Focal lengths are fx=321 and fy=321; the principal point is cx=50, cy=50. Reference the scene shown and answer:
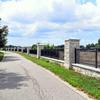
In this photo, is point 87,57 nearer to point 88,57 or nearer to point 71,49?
point 88,57

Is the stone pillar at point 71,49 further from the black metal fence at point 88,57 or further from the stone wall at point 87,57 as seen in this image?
the stone wall at point 87,57

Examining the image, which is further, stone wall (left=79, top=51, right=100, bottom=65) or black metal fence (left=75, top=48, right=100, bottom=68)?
stone wall (left=79, top=51, right=100, bottom=65)

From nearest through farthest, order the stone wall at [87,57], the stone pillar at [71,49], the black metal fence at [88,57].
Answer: the black metal fence at [88,57]
the stone wall at [87,57]
the stone pillar at [71,49]

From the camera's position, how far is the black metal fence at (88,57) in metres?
16.4

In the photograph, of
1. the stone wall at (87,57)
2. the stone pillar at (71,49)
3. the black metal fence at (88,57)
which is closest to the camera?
the black metal fence at (88,57)

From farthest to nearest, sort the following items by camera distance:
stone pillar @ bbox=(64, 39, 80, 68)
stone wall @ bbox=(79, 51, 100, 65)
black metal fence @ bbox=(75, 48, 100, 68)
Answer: stone pillar @ bbox=(64, 39, 80, 68)
stone wall @ bbox=(79, 51, 100, 65)
black metal fence @ bbox=(75, 48, 100, 68)

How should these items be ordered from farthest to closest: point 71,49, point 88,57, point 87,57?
point 71,49
point 87,57
point 88,57

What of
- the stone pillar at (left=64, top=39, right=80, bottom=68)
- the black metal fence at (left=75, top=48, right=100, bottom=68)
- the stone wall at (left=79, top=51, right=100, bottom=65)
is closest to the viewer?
the black metal fence at (left=75, top=48, right=100, bottom=68)

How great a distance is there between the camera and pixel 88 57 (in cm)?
1792

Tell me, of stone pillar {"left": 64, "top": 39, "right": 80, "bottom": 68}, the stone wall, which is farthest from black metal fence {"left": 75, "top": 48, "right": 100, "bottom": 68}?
stone pillar {"left": 64, "top": 39, "right": 80, "bottom": 68}

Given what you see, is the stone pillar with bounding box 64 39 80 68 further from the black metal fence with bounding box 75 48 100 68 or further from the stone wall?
the stone wall

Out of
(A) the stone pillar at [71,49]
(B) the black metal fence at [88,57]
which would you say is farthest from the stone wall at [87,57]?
(A) the stone pillar at [71,49]

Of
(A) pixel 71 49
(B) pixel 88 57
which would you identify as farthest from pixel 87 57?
(A) pixel 71 49

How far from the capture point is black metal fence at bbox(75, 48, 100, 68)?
16375 millimetres
